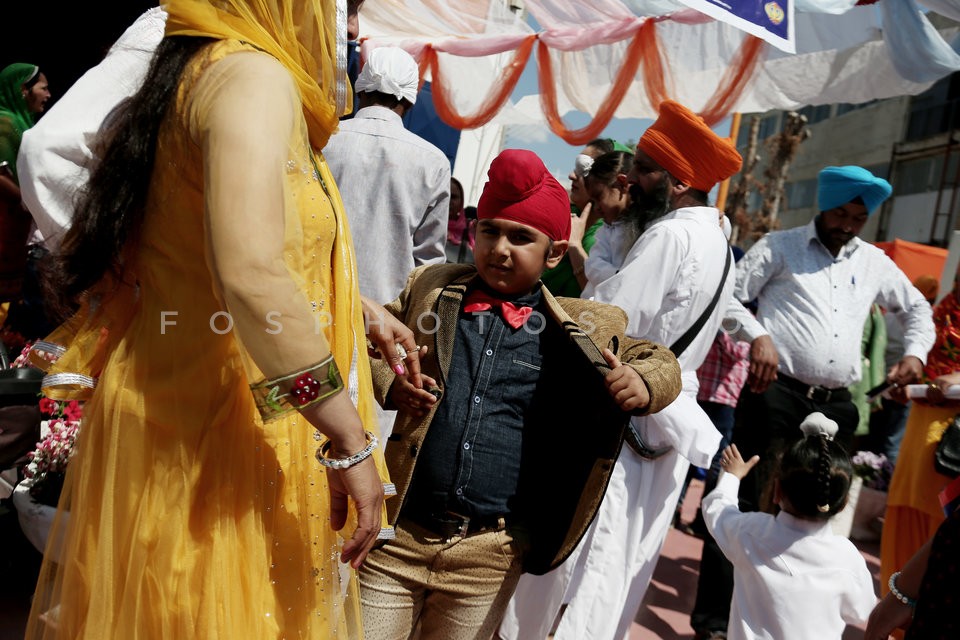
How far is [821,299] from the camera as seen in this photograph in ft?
13.9

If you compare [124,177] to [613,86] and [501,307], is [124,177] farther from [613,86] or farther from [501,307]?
[613,86]

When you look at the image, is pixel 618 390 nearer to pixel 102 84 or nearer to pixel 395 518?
pixel 395 518

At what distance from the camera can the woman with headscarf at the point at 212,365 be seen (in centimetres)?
138

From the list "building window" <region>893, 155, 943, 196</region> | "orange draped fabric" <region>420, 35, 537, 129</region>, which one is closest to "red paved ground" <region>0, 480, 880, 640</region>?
"orange draped fabric" <region>420, 35, 537, 129</region>

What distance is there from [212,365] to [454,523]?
96cm

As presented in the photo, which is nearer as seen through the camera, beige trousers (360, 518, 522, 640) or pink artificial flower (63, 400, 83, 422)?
beige trousers (360, 518, 522, 640)

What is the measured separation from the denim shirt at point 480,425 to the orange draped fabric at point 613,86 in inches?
163

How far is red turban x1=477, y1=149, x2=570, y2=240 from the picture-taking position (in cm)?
229

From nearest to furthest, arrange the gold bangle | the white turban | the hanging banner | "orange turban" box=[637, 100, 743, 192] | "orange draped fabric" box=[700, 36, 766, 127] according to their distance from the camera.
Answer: the gold bangle → "orange turban" box=[637, 100, 743, 192] → the white turban → the hanging banner → "orange draped fabric" box=[700, 36, 766, 127]

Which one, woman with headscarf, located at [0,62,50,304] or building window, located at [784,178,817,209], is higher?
woman with headscarf, located at [0,62,50,304]

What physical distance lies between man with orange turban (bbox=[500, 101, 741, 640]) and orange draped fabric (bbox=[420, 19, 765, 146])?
8.33 feet

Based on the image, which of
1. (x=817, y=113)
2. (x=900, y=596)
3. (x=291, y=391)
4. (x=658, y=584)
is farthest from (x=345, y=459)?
(x=817, y=113)

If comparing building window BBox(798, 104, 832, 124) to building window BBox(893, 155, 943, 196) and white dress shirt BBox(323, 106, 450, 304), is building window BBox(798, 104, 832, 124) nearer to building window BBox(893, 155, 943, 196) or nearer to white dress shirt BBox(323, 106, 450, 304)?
building window BBox(893, 155, 943, 196)

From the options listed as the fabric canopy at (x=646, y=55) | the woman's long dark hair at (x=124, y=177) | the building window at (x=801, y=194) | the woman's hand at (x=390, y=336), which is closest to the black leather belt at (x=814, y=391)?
the fabric canopy at (x=646, y=55)
